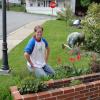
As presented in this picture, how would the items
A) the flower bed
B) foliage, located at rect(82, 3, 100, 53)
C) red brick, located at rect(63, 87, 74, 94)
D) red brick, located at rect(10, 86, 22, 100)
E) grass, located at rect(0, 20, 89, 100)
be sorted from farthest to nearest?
1. foliage, located at rect(82, 3, 100, 53)
2. grass, located at rect(0, 20, 89, 100)
3. red brick, located at rect(63, 87, 74, 94)
4. the flower bed
5. red brick, located at rect(10, 86, 22, 100)

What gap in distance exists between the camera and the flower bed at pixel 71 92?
243 inches

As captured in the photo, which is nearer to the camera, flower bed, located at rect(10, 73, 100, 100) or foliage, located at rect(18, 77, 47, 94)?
flower bed, located at rect(10, 73, 100, 100)

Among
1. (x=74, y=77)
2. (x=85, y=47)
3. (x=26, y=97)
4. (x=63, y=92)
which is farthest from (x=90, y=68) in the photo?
(x=85, y=47)

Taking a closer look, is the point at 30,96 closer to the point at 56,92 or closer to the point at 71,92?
the point at 56,92

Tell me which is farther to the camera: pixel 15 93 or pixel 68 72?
pixel 68 72

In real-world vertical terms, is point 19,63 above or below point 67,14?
below

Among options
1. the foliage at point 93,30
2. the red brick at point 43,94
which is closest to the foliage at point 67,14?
the foliage at point 93,30

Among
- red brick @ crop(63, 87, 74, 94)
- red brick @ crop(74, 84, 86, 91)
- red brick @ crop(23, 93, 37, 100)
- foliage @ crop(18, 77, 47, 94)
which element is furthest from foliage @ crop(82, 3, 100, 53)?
red brick @ crop(23, 93, 37, 100)

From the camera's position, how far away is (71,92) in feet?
21.4

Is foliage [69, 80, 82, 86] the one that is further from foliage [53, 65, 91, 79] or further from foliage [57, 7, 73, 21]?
foliage [57, 7, 73, 21]

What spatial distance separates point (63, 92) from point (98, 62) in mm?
2080

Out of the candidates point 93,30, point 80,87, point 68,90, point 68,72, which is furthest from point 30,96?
point 93,30

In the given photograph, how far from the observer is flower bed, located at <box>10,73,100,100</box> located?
20.2 feet

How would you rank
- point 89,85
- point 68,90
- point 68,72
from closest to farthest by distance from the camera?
point 68,90
point 89,85
point 68,72
